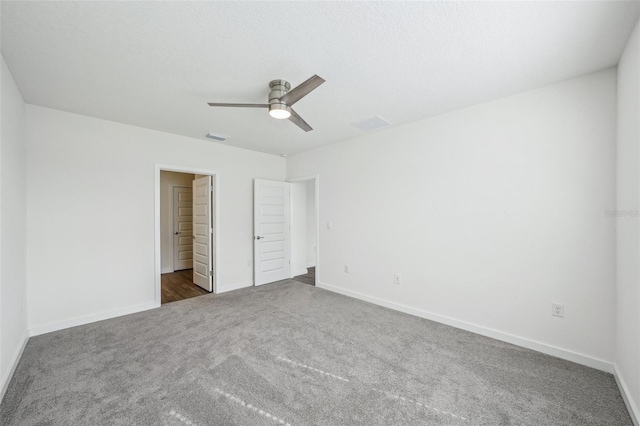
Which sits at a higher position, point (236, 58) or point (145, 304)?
point (236, 58)

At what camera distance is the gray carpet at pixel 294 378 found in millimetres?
1718

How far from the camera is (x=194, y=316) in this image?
3.34m

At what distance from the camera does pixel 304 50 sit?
1889mm

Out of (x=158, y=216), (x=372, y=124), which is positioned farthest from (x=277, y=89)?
(x=158, y=216)

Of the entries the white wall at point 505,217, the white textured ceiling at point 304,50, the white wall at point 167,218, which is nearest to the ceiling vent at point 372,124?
the white wall at point 505,217

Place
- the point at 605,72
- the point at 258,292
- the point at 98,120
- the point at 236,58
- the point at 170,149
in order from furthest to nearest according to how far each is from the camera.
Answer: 1. the point at 258,292
2. the point at 170,149
3. the point at 98,120
4. the point at 605,72
5. the point at 236,58

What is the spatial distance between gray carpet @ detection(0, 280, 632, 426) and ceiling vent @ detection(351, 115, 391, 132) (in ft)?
8.45

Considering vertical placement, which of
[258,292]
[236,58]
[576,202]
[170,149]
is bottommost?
[258,292]

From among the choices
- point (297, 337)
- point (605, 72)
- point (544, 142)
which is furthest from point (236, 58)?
point (605, 72)

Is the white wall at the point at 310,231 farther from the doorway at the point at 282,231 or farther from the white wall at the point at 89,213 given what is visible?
the white wall at the point at 89,213

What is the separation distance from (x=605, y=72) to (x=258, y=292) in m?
4.86

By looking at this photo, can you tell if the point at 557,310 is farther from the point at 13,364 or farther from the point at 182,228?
the point at 182,228

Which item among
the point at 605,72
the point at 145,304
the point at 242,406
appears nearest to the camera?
the point at 242,406

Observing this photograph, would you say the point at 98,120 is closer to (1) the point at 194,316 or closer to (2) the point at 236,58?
(2) the point at 236,58
